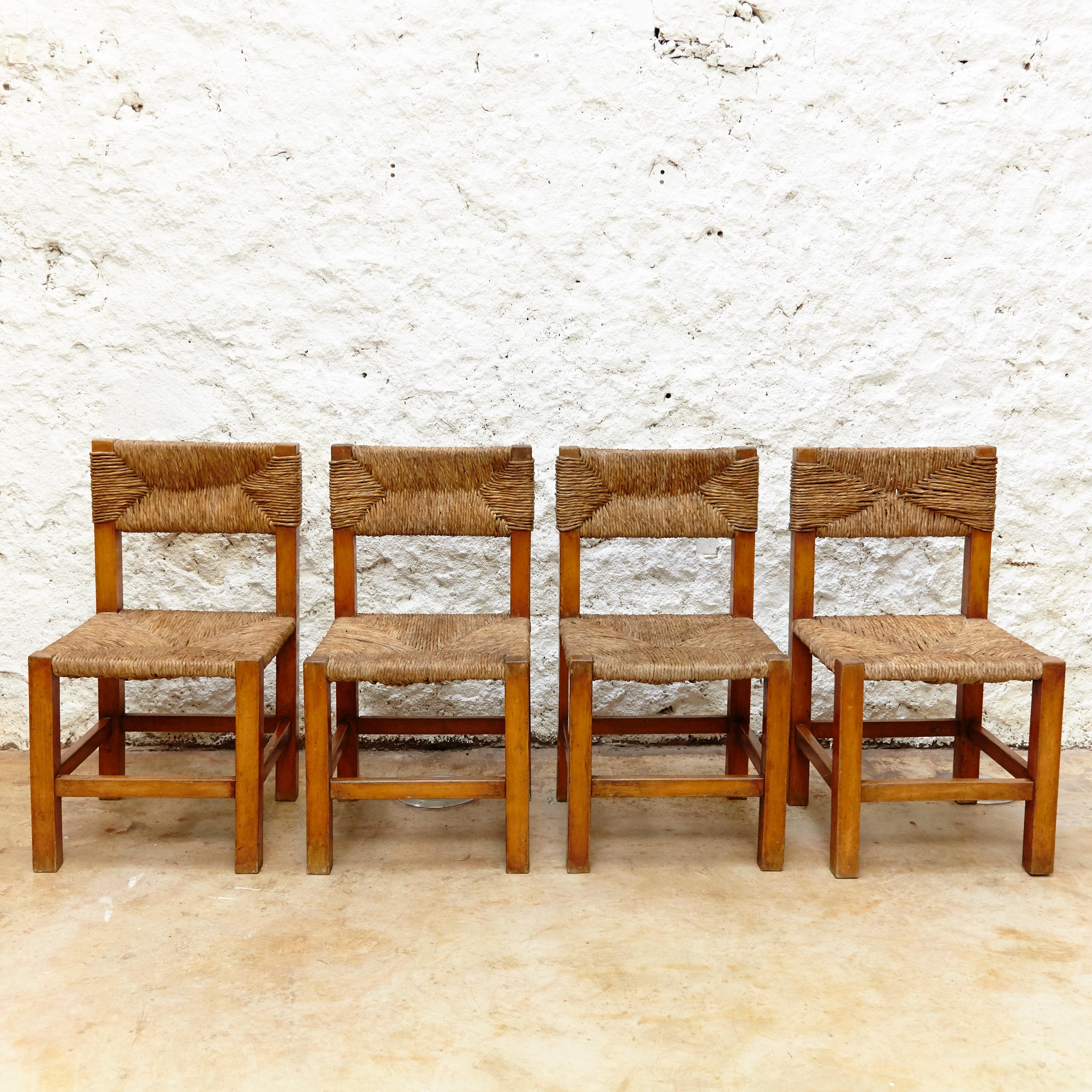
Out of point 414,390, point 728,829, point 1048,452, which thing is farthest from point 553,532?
point 1048,452

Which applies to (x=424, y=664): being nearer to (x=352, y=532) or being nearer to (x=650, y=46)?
(x=352, y=532)

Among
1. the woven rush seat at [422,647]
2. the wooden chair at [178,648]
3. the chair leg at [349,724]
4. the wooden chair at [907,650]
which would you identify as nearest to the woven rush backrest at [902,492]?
the wooden chair at [907,650]

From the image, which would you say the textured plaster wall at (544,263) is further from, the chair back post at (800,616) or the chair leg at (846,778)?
the chair leg at (846,778)

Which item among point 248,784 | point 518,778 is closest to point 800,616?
point 518,778

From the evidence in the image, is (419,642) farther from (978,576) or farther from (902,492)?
(978,576)

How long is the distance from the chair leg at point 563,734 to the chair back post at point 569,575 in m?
0.11

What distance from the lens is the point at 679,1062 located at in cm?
172

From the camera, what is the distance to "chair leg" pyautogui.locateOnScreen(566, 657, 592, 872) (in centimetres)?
237

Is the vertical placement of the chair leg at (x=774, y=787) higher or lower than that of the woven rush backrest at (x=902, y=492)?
lower

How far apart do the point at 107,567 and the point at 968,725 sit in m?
2.28

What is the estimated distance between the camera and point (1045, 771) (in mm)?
2385

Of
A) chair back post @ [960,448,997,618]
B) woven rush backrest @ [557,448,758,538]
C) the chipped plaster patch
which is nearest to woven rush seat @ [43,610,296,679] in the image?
woven rush backrest @ [557,448,758,538]

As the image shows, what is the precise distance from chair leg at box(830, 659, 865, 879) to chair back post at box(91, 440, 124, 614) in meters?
1.81

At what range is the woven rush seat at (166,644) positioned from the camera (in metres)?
2.31
